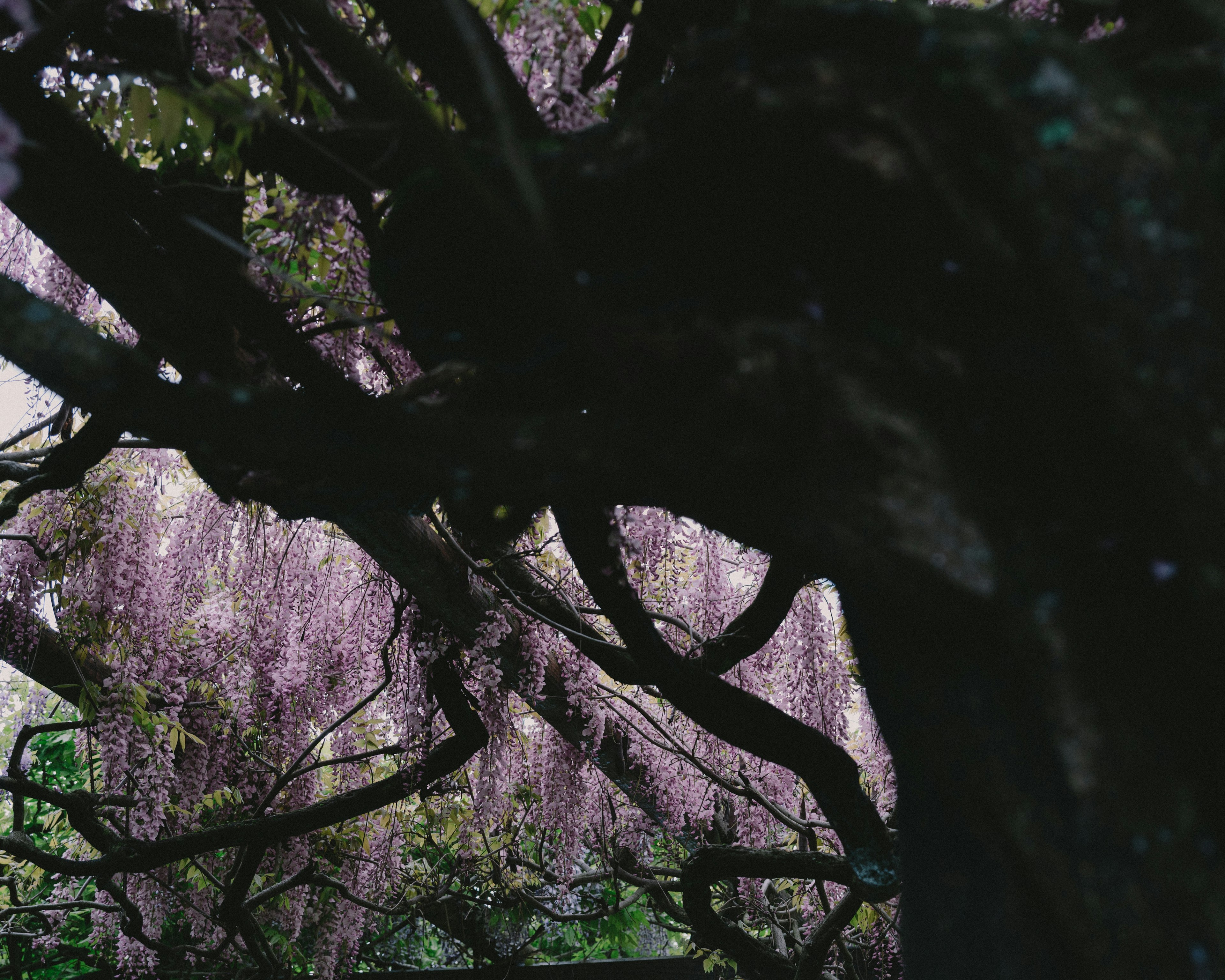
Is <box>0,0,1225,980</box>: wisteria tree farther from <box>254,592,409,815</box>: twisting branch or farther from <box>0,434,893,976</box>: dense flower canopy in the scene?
<box>0,434,893,976</box>: dense flower canopy

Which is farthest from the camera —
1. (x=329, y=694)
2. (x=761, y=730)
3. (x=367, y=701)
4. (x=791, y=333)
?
(x=329, y=694)

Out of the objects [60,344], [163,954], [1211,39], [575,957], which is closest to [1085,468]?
[1211,39]

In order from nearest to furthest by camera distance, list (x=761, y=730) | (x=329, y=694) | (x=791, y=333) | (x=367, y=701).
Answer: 1. (x=791, y=333)
2. (x=761, y=730)
3. (x=367, y=701)
4. (x=329, y=694)

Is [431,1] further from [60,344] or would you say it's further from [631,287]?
[60,344]

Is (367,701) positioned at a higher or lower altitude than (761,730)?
higher

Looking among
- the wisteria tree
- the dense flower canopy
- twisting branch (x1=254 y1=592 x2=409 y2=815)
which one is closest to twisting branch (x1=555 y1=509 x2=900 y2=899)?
the wisteria tree

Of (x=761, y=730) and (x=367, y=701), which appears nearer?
(x=761, y=730)

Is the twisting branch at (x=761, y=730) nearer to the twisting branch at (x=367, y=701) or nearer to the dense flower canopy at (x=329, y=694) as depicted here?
the dense flower canopy at (x=329, y=694)

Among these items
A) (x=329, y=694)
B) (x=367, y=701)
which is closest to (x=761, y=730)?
(x=367, y=701)

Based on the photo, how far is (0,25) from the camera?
1.38 m

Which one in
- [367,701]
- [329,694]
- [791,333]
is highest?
[329,694]

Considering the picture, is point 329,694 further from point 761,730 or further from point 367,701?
point 761,730

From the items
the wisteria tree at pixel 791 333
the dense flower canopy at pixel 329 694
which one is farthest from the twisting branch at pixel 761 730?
the dense flower canopy at pixel 329 694

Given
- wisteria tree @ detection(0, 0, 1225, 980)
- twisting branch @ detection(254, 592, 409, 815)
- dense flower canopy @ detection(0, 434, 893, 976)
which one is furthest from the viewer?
dense flower canopy @ detection(0, 434, 893, 976)
